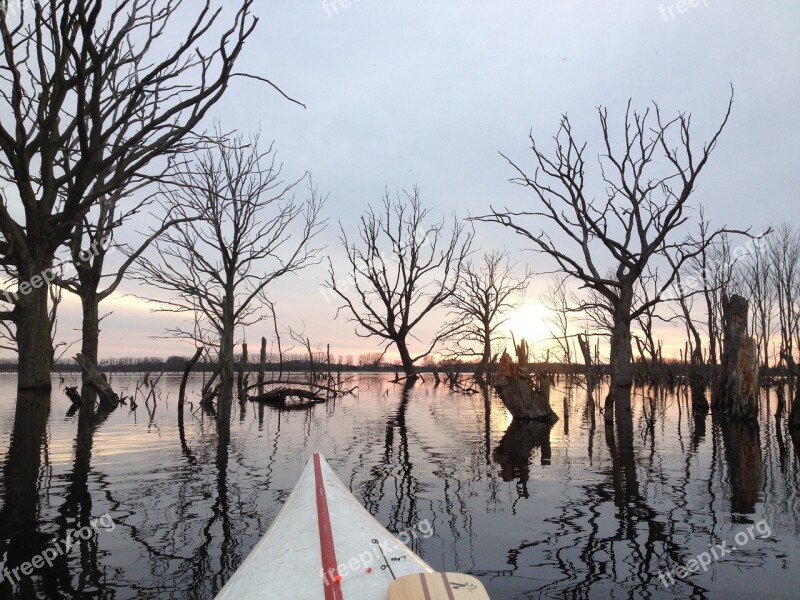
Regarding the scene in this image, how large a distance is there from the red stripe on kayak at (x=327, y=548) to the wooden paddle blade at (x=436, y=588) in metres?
0.29

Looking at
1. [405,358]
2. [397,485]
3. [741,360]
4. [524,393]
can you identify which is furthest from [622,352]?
[405,358]

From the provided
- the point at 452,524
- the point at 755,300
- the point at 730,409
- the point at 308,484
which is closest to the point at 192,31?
the point at 308,484

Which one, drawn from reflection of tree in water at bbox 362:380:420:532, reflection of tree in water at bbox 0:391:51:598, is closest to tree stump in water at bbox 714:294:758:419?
reflection of tree in water at bbox 362:380:420:532

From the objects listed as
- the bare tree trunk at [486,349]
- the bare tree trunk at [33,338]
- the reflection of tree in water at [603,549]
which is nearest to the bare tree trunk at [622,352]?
the reflection of tree in water at [603,549]

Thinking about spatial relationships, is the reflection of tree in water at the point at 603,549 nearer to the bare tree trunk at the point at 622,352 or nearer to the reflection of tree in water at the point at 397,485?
Result: the reflection of tree in water at the point at 397,485

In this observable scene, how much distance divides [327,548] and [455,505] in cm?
270

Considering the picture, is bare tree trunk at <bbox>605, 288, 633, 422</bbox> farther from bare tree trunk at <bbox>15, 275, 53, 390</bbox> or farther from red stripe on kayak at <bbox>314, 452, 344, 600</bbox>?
bare tree trunk at <bbox>15, 275, 53, 390</bbox>

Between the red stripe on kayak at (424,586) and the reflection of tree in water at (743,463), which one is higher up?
the red stripe on kayak at (424,586)

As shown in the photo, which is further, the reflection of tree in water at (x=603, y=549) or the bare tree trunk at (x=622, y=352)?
the bare tree trunk at (x=622, y=352)

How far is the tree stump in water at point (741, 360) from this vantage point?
13016 millimetres

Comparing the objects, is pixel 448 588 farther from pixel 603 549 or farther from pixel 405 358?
pixel 405 358

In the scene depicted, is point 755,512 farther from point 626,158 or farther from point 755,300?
point 755,300

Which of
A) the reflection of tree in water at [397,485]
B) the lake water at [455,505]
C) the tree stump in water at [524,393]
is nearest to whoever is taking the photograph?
the lake water at [455,505]

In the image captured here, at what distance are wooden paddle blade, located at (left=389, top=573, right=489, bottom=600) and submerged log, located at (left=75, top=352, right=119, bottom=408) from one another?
668 inches
